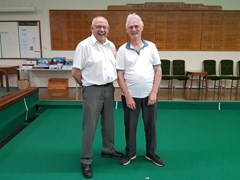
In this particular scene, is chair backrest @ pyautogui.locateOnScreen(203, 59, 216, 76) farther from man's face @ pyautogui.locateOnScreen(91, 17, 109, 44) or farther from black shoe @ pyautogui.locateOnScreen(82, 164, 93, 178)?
black shoe @ pyautogui.locateOnScreen(82, 164, 93, 178)

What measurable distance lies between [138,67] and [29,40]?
5087 millimetres

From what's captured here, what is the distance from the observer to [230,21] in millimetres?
6031

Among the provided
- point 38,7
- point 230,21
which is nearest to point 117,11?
point 38,7

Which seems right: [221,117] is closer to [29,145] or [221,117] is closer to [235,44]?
[29,145]

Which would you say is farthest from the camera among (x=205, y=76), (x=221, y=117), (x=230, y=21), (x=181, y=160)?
(x=230, y=21)

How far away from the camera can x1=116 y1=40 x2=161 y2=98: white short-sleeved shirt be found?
2082 mm

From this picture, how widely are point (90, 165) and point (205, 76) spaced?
4446 millimetres

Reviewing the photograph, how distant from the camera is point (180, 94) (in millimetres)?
5672

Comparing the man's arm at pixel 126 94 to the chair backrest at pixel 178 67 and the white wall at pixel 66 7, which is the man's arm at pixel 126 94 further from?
the white wall at pixel 66 7

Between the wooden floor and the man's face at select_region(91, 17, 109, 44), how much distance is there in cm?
313

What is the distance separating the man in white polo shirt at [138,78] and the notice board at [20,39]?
483cm

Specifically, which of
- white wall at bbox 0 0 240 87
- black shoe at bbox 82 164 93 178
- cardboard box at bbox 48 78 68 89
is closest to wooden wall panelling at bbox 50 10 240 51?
white wall at bbox 0 0 240 87

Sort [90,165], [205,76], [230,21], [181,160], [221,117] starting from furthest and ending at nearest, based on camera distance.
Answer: [230,21], [205,76], [221,117], [181,160], [90,165]

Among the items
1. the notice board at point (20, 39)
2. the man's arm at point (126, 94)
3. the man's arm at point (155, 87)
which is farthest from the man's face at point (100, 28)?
the notice board at point (20, 39)
